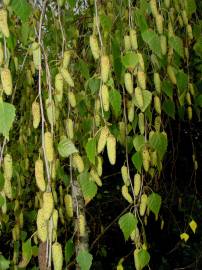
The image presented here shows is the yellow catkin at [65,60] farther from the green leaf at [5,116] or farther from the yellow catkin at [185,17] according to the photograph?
the yellow catkin at [185,17]

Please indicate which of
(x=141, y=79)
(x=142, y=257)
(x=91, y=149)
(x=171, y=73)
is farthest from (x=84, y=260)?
(x=171, y=73)

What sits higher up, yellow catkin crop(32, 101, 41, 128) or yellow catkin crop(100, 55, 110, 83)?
yellow catkin crop(100, 55, 110, 83)

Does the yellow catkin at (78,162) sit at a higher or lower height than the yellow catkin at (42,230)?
higher

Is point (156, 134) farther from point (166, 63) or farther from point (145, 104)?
point (166, 63)

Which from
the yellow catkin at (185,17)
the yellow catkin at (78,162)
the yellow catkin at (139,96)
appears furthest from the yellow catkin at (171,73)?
the yellow catkin at (78,162)

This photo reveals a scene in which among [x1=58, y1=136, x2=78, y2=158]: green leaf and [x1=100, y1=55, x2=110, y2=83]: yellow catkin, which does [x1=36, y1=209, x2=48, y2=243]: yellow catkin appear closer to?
[x1=58, y1=136, x2=78, y2=158]: green leaf

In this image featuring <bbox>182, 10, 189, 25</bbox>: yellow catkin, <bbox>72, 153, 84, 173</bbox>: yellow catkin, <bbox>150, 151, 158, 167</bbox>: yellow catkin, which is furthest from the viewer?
<bbox>182, 10, 189, 25</bbox>: yellow catkin

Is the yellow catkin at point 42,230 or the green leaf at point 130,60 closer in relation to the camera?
the yellow catkin at point 42,230

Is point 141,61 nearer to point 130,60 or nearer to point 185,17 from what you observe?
point 130,60

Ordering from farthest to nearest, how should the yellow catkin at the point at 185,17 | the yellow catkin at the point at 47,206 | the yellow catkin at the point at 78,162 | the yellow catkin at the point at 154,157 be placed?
the yellow catkin at the point at 185,17 < the yellow catkin at the point at 154,157 < the yellow catkin at the point at 78,162 < the yellow catkin at the point at 47,206

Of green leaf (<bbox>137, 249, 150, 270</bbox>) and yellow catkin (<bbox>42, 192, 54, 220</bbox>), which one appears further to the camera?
green leaf (<bbox>137, 249, 150, 270</bbox>)

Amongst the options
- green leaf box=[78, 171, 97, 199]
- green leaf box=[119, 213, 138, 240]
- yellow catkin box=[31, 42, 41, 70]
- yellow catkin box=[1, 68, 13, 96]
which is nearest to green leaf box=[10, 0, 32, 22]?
yellow catkin box=[31, 42, 41, 70]

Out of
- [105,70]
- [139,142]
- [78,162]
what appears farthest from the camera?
[139,142]

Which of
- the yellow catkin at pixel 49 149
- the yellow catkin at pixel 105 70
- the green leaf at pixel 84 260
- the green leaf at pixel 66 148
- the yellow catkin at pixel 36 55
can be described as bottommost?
the green leaf at pixel 84 260
